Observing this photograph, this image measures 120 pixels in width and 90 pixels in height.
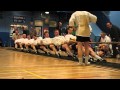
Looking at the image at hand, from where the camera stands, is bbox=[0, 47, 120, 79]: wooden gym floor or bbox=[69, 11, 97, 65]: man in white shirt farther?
bbox=[69, 11, 97, 65]: man in white shirt

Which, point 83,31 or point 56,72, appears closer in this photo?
point 56,72

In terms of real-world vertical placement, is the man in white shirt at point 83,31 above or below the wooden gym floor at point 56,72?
above

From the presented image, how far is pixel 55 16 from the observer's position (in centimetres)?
2211

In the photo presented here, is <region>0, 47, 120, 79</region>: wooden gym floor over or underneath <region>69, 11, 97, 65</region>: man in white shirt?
underneath

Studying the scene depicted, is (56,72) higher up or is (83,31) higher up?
(83,31)

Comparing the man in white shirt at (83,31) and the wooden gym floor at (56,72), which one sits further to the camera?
the man in white shirt at (83,31)

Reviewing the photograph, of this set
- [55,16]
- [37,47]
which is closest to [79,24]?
[37,47]
